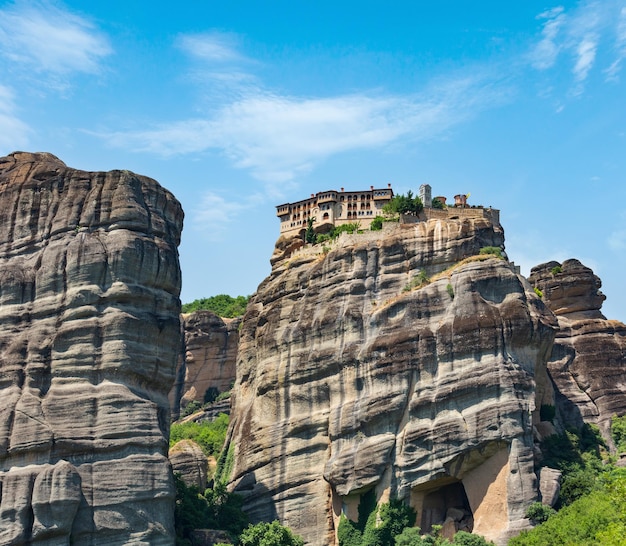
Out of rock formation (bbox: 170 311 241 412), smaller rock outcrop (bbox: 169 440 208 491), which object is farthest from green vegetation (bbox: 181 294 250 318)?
smaller rock outcrop (bbox: 169 440 208 491)

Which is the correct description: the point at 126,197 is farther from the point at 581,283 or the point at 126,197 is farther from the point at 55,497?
the point at 581,283

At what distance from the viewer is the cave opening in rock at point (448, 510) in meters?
73.6

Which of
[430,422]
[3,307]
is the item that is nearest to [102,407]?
[3,307]

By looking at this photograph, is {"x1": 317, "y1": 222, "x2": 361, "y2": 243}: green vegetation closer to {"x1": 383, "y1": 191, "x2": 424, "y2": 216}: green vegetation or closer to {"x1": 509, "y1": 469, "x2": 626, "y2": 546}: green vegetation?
{"x1": 383, "y1": 191, "x2": 424, "y2": 216}: green vegetation

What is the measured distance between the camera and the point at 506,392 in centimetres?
7219

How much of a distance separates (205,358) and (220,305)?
19.0 meters

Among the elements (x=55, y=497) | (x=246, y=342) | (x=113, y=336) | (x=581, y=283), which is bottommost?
(x=55, y=497)

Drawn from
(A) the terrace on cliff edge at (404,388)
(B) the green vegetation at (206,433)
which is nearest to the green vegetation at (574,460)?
(A) the terrace on cliff edge at (404,388)

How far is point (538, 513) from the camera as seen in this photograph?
6962 centimetres

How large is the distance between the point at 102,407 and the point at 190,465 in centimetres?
1593

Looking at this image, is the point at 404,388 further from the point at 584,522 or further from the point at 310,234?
the point at 310,234

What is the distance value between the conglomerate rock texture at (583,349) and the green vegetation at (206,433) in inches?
1047

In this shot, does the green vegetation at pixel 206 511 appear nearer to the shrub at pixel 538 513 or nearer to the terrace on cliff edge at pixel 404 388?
the terrace on cliff edge at pixel 404 388

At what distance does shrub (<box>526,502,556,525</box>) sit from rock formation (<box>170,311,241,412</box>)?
4579 centimetres
